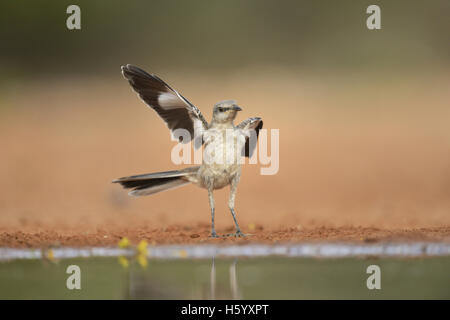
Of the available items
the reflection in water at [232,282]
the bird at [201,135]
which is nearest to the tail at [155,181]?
the bird at [201,135]

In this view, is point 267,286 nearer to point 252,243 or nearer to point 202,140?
point 252,243

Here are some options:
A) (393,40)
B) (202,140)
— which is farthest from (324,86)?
(202,140)

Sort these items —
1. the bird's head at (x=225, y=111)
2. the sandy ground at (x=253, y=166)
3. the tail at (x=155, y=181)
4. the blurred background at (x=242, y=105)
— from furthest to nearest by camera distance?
the blurred background at (x=242, y=105), the sandy ground at (x=253, y=166), the tail at (x=155, y=181), the bird's head at (x=225, y=111)

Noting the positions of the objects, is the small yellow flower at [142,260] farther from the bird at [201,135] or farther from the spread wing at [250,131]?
the spread wing at [250,131]

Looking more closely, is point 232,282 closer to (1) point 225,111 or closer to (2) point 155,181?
(1) point 225,111

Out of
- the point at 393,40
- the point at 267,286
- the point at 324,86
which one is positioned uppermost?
the point at 393,40

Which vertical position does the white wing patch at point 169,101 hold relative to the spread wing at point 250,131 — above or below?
above

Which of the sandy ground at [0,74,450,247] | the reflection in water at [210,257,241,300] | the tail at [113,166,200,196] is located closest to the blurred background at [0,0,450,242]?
the sandy ground at [0,74,450,247]
